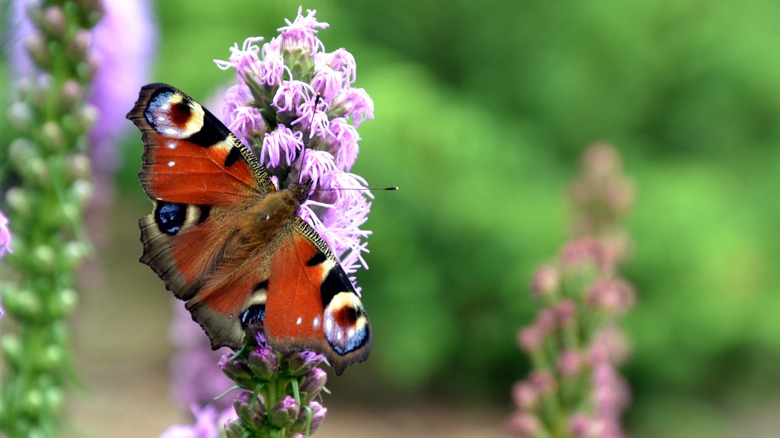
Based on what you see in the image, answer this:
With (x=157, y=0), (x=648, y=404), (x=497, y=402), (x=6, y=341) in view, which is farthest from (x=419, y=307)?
(x=6, y=341)

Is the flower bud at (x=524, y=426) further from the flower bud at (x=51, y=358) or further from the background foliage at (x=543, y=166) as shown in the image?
the background foliage at (x=543, y=166)

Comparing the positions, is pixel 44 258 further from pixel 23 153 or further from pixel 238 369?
pixel 238 369

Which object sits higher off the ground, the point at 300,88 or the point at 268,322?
the point at 300,88

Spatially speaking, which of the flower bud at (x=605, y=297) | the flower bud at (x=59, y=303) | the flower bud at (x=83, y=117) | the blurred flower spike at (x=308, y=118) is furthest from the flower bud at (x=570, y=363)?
the flower bud at (x=83, y=117)

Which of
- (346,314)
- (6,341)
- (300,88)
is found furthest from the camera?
(6,341)

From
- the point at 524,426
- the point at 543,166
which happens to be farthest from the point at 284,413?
the point at 543,166

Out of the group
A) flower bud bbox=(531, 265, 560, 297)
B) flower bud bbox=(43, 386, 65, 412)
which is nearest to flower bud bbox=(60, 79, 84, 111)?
flower bud bbox=(43, 386, 65, 412)

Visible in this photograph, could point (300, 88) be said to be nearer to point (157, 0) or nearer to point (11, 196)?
point (11, 196)

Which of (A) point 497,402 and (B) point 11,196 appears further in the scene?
(A) point 497,402
